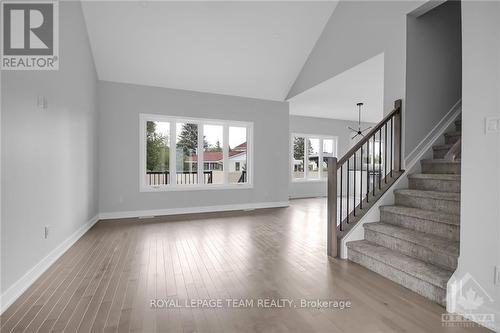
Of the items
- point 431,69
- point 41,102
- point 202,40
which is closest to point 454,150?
point 431,69

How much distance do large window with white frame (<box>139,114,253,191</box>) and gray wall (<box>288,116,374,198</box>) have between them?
2.60m

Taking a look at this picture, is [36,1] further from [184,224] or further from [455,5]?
[455,5]

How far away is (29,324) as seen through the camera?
1758mm

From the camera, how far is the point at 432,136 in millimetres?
3473

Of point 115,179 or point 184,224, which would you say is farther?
point 115,179

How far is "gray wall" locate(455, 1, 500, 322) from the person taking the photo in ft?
5.54

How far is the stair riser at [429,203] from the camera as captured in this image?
251cm

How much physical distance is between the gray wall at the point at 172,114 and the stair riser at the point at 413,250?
3731 mm

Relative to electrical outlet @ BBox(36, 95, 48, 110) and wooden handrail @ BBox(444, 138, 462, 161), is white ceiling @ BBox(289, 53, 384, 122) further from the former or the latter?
electrical outlet @ BBox(36, 95, 48, 110)

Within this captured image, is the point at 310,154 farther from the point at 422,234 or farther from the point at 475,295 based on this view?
the point at 475,295

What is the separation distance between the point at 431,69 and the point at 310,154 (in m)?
5.44

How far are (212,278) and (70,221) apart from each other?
96.1 inches

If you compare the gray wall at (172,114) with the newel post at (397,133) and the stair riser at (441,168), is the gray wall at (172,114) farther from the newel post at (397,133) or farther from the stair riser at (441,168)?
the stair riser at (441,168)

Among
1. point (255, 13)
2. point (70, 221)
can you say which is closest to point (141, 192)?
point (70, 221)
